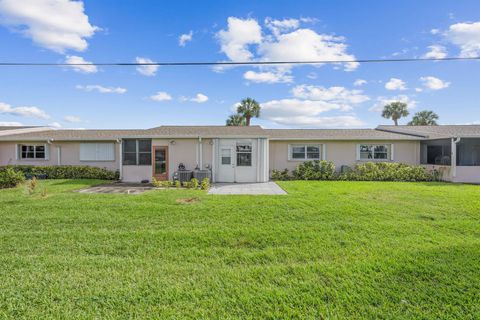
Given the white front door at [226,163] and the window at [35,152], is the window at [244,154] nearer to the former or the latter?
the white front door at [226,163]

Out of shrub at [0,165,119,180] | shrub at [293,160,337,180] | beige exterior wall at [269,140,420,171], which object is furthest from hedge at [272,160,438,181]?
shrub at [0,165,119,180]

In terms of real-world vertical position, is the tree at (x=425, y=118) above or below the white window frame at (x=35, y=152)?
above

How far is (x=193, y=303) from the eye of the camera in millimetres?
3031

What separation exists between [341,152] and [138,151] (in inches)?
485

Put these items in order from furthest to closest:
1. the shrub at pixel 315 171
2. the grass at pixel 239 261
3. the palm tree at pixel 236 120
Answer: the palm tree at pixel 236 120
the shrub at pixel 315 171
the grass at pixel 239 261

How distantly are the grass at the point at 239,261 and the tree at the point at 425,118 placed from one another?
32.0 metres

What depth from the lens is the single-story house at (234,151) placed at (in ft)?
45.0

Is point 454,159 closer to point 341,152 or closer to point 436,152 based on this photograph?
point 436,152

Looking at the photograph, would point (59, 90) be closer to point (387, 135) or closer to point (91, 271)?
point (91, 271)

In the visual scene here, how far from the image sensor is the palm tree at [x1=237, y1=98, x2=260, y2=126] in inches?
1205

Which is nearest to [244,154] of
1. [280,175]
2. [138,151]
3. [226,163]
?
[226,163]

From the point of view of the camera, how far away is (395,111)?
35.4 metres

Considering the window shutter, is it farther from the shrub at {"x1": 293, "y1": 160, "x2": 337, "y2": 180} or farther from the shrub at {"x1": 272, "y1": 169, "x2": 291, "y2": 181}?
the shrub at {"x1": 293, "y1": 160, "x2": 337, "y2": 180}

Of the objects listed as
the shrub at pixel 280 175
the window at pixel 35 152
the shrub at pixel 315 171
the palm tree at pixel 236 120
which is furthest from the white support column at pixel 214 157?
the palm tree at pixel 236 120
